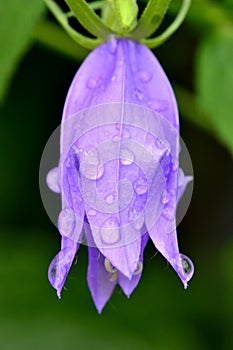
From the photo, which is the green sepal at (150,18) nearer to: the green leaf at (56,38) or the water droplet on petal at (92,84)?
the water droplet on petal at (92,84)

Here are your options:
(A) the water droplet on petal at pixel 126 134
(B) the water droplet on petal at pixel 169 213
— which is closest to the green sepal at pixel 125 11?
(A) the water droplet on petal at pixel 126 134

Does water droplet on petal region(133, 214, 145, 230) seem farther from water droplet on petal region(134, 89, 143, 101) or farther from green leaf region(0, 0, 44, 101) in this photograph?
green leaf region(0, 0, 44, 101)

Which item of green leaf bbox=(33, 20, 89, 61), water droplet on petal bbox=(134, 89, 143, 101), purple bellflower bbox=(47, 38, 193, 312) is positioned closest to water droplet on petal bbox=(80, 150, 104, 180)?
purple bellflower bbox=(47, 38, 193, 312)

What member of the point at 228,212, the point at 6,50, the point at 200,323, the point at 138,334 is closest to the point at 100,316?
the point at 138,334

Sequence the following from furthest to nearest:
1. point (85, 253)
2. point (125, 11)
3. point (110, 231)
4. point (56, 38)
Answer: point (85, 253), point (56, 38), point (125, 11), point (110, 231)

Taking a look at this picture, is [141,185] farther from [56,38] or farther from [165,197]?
[56,38]

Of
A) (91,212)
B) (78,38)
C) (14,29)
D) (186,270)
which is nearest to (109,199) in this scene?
(91,212)

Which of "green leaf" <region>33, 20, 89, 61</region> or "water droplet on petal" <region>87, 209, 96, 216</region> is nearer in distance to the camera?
"water droplet on petal" <region>87, 209, 96, 216</region>

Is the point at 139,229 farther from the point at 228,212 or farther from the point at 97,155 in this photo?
the point at 228,212
